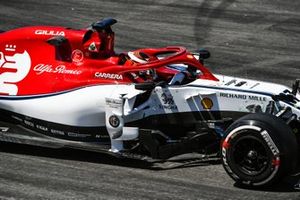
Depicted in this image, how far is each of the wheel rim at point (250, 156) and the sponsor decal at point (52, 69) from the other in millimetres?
2558

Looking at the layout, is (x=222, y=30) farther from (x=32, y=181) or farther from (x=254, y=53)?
(x=32, y=181)

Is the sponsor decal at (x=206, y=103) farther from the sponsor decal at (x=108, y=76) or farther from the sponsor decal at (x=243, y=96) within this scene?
the sponsor decal at (x=108, y=76)

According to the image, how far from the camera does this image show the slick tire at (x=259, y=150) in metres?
8.77

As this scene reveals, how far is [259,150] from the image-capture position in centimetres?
898

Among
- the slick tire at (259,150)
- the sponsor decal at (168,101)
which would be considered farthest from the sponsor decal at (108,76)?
the slick tire at (259,150)

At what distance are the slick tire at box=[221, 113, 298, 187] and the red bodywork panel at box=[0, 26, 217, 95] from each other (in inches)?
56.1

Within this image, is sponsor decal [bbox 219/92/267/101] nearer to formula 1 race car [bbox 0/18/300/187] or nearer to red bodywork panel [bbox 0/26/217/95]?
formula 1 race car [bbox 0/18/300/187]

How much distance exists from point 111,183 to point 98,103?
1.43m

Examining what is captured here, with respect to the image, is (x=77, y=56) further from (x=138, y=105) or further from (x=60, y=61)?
(x=138, y=105)

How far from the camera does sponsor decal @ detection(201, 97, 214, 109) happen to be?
9.70 metres

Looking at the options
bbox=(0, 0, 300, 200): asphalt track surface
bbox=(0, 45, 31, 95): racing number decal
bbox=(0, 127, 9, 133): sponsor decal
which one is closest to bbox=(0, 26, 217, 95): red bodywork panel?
bbox=(0, 45, 31, 95): racing number decal

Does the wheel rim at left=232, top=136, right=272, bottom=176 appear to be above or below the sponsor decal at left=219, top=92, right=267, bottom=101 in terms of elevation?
below

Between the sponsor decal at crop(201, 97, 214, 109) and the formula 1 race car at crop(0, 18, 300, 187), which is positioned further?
the sponsor decal at crop(201, 97, 214, 109)

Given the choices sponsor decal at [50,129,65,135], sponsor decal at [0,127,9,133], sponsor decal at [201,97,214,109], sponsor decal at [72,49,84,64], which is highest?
sponsor decal at [72,49,84,64]
